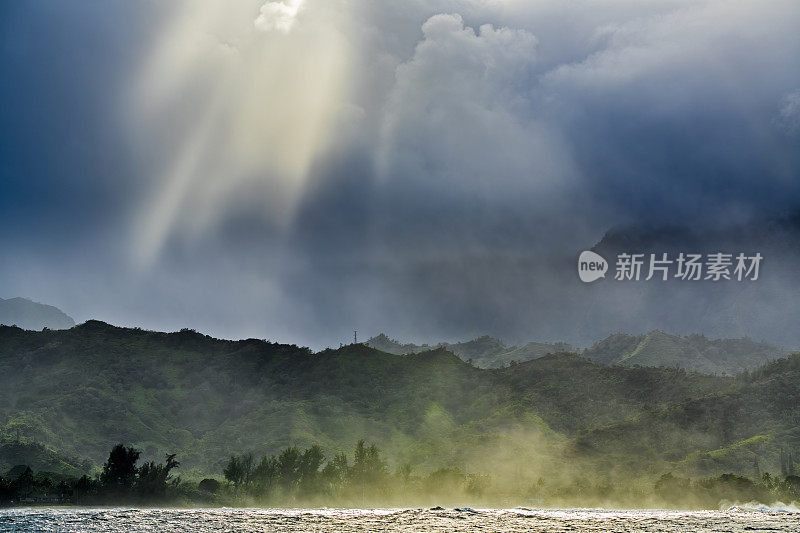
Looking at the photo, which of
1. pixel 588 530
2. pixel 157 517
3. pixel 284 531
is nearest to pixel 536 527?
pixel 588 530

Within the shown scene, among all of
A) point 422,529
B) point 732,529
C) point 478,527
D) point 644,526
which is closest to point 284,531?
point 422,529

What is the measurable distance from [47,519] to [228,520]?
1457 inches

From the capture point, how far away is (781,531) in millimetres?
140375

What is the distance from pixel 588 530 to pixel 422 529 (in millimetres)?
33311

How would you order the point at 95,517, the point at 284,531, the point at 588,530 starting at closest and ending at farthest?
the point at 284,531, the point at 588,530, the point at 95,517

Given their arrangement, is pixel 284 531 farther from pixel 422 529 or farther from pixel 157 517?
pixel 157 517

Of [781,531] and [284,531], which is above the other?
[781,531]

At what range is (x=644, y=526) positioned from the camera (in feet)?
522

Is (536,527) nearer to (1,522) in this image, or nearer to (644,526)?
(644,526)

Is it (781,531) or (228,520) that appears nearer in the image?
(781,531)

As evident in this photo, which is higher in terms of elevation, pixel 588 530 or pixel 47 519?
pixel 588 530

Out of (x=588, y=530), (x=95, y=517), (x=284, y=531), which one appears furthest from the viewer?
(x=95, y=517)

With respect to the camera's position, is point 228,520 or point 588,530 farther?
point 228,520

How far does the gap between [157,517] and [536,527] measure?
8408 cm
